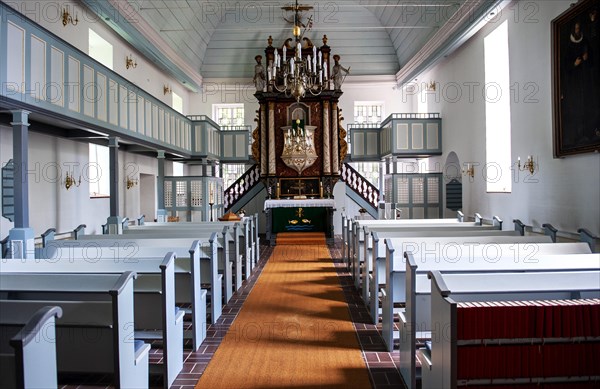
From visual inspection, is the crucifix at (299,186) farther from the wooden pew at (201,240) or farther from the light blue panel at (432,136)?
the wooden pew at (201,240)

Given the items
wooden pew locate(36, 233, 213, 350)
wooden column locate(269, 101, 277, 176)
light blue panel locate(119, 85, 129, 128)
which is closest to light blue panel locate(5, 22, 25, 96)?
wooden pew locate(36, 233, 213, 350)

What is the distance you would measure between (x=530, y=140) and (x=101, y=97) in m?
9.35

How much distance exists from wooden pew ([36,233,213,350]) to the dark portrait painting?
6522 millimetres

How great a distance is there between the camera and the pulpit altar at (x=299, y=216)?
1683 centimetres

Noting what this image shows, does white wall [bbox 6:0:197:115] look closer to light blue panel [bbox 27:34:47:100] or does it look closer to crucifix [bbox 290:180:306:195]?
light blue panel [bbox 27:34:47:100]

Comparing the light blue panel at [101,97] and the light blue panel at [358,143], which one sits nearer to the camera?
the light blue panel at [101,97]

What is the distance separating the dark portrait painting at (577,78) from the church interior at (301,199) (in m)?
0.05

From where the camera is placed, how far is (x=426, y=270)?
5.16m

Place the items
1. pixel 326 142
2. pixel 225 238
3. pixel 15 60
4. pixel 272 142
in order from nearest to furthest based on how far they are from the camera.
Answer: pixel 15 60 < pixel 225 238 < pixel 326 142 < pixel 272 142

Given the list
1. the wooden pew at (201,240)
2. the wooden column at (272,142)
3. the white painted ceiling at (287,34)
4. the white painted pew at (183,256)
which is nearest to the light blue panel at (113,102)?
the wooden pew at (201,240)

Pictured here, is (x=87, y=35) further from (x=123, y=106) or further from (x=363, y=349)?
(x=363, y=349)

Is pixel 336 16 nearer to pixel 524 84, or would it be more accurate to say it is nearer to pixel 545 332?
pixel 524 84

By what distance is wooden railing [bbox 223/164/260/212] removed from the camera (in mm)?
19703

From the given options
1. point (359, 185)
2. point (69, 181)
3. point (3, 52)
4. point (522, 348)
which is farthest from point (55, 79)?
point (359, 185)
